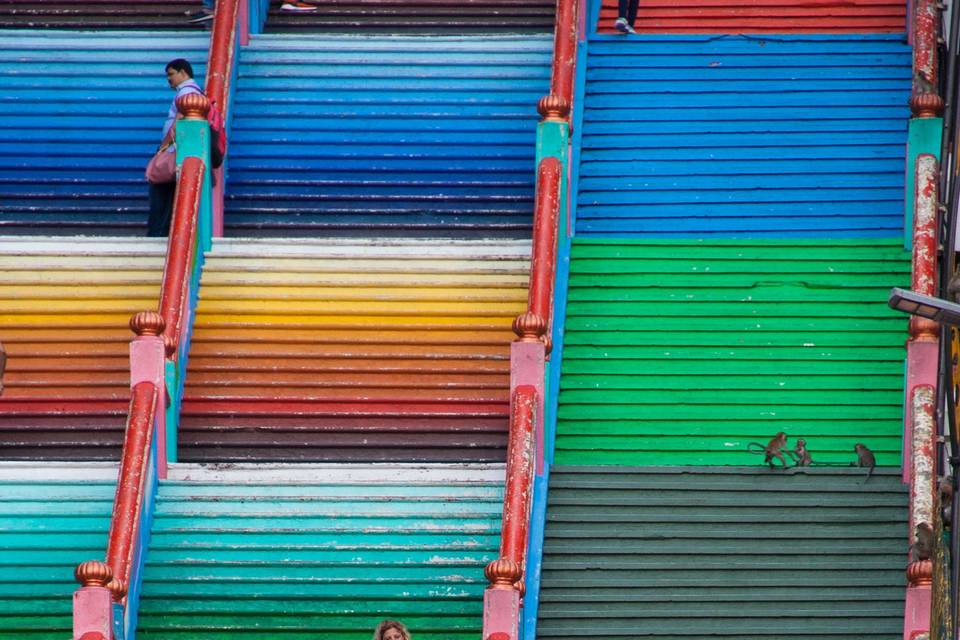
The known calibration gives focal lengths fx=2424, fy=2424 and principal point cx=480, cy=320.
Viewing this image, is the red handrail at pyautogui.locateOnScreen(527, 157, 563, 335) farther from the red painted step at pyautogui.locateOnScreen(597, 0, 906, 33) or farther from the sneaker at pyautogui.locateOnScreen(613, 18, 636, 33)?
the red painted step at pyautogui.locateOnScreen(597, 0, 906, 33)

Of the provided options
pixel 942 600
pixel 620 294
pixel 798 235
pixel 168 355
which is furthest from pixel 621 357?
pixel 942 600

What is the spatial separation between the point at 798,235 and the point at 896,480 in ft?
9.70

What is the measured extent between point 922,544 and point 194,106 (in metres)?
7.22

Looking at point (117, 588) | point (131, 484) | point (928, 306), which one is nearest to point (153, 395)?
point (131, 484)

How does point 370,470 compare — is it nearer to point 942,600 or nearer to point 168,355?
point 168,355

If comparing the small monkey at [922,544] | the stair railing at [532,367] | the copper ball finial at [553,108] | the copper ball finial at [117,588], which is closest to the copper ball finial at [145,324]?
the copper ball finial at [117,588]

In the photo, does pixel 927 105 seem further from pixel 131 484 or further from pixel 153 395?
pixel 131 484

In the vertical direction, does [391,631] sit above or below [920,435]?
below

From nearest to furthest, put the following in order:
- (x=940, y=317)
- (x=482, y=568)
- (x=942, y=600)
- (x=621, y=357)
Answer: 1. (x=940, y=317)
2. (x=942, y=600)
3. (x=482, y=568)
4. (x=621, y=357)

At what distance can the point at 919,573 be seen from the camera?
16656 mm

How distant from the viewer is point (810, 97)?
71.0 feet

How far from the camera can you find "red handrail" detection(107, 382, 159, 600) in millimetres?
17453

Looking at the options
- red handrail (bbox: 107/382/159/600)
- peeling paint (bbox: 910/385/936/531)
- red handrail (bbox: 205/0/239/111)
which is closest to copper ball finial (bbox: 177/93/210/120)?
red handrail (bbox: 205/0/239/111)

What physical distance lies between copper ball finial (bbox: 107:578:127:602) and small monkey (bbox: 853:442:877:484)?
5.58 meters
